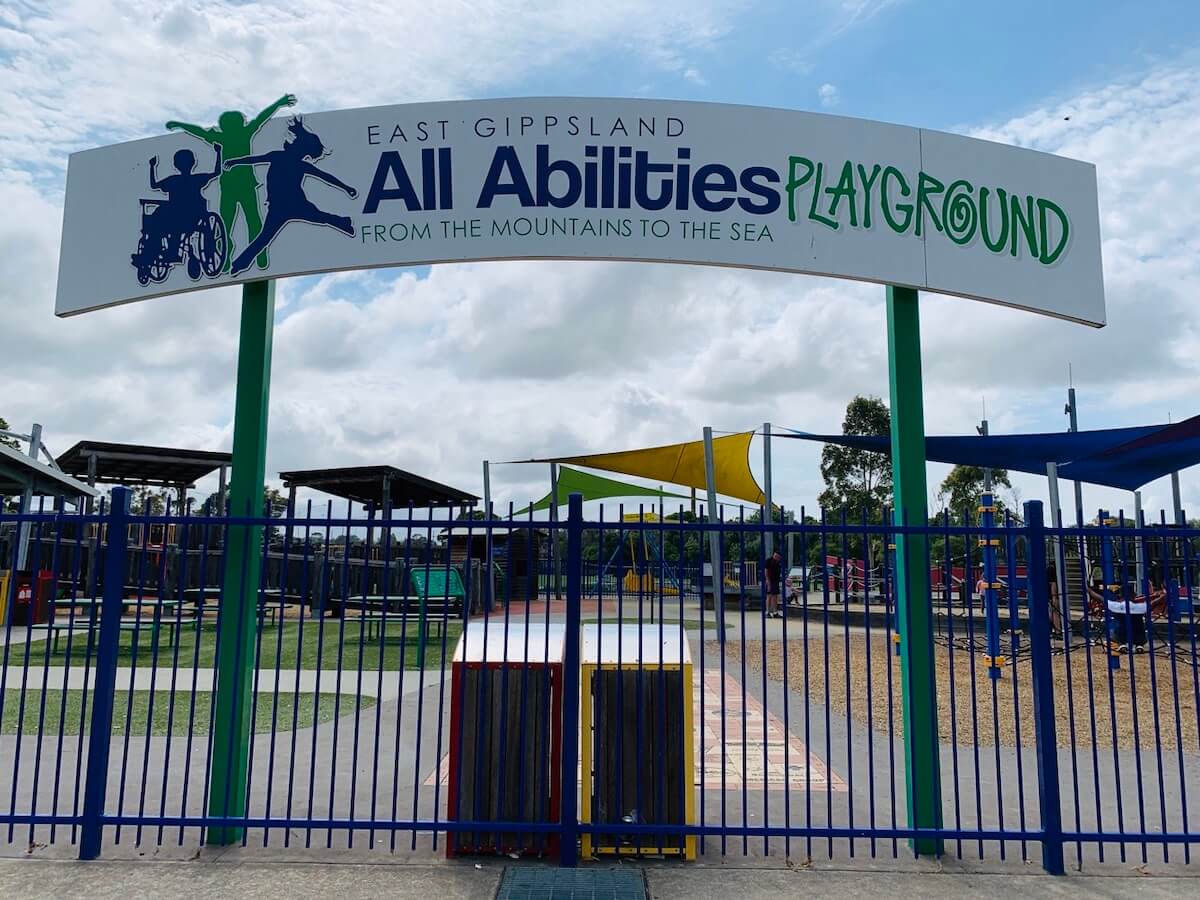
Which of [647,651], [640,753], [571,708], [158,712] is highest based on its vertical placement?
[647,651]

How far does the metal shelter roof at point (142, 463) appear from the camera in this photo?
22.5m

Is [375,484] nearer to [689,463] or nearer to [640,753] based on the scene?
[689,463]

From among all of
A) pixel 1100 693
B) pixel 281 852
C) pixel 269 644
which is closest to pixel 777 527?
pixel 281 852

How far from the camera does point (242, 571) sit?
5.33 meters

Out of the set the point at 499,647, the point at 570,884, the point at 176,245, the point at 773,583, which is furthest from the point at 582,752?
the point at 773,583

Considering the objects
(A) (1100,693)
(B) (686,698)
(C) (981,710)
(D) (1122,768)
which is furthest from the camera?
(A) (1100,693)

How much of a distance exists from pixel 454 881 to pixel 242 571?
6.89 feet

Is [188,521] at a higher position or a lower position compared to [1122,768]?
higher

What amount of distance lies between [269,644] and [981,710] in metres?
10.3

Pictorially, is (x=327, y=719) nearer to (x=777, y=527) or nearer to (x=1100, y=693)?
(x=777, y=527)

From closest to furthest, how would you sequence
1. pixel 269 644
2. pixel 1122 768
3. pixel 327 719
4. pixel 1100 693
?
1. pixel 1122 768
2. pixel 327 719
3. pixel 1100 693
4. pixel 269 644

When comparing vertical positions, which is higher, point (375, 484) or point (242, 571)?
point (375, 484)

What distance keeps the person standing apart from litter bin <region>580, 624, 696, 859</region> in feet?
48.8

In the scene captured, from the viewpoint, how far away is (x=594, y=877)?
4641 mm
